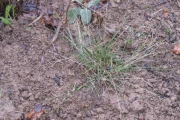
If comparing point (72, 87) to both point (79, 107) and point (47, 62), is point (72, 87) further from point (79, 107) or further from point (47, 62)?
point (47, 62)

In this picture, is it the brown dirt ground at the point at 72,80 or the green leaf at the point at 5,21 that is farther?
the green leaf at the point at 5,21

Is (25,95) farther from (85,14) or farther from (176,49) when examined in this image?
(176,49)

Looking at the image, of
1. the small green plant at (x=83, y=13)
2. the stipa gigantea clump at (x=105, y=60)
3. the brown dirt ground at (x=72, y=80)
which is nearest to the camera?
the brown dirt ground at (x=72, y=80)

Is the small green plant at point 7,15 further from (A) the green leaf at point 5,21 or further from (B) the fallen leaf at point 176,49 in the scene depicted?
(B) the fallen leaf at point 176,49

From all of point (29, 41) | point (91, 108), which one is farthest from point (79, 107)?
point (29, 41)

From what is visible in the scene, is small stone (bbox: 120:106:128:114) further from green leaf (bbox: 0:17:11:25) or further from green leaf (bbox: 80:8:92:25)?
green leaf (bbox: 0:17:11:25)

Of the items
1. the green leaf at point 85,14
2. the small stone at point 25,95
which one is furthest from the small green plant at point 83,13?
the small stone at point 25,95

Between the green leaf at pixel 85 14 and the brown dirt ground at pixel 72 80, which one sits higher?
the green leaf at pixel 85 14

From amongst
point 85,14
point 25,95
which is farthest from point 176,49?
point 25,95

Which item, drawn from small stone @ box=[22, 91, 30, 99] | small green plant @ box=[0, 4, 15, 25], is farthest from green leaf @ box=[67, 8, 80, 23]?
small stone @ box=[22, 91, 30, 99]
